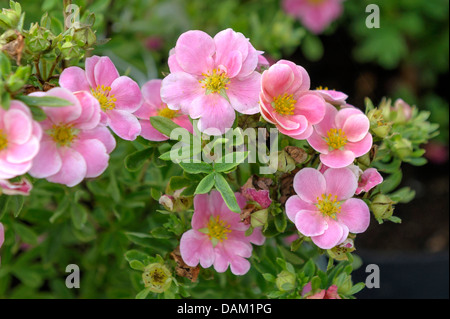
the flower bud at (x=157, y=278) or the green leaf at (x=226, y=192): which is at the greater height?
the green leaf at (x=226, y=192)

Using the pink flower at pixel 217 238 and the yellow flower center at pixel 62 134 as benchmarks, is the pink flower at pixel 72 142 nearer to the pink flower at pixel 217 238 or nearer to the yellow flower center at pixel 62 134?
the yellow flower center at pixel 62 134

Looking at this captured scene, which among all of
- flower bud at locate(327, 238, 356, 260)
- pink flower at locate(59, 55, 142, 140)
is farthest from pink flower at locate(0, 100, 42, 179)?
flower bud at locate(327, 238, 356, 260)

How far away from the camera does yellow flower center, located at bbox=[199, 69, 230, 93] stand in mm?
807

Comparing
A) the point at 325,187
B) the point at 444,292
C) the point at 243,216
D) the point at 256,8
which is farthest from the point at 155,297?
the point at 256,8

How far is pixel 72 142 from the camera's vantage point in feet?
2.38

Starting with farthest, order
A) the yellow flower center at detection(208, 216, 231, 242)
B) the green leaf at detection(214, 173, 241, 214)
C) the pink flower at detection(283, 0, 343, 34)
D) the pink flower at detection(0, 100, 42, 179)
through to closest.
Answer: the pink flower at detection(283, 0, 343, 34)
the yellow flower center at detection(208, 216, 231, 242)
the green leaf at detection(214, 173, 241, 214)
the pink flower at detection(0, 100, 42, 179)

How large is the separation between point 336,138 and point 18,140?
1.47 ft

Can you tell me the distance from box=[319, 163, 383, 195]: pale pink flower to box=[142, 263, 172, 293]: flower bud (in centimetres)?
30

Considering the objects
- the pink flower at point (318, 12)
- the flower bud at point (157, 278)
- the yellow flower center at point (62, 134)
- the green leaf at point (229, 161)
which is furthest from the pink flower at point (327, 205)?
the pink flower at point (318, 12)

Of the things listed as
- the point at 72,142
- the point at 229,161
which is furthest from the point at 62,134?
the point at 229,161

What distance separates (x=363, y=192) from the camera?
2.71 ft

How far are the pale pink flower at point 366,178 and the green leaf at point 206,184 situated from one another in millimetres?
182

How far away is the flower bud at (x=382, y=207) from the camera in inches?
30.9

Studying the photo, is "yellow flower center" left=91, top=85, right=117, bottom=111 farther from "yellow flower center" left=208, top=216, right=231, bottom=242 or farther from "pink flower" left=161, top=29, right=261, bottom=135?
"yellow flower center" left=208, top=216, right=231, bottom=242
